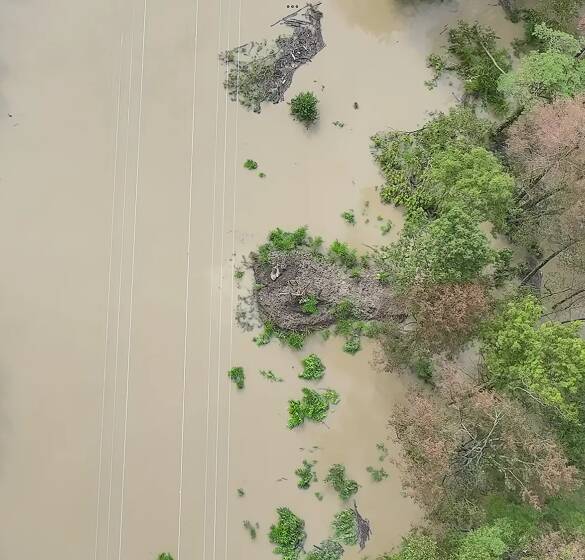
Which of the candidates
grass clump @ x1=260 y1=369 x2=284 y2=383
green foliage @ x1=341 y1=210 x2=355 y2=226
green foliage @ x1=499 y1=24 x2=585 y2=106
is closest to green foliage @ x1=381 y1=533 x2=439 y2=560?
grass clump @ x1=260 y1=369 x2=284 y2=383

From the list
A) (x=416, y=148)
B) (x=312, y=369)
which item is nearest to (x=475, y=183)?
(x=416, y=148)

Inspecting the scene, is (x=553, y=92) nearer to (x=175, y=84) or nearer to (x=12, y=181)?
(x=175, y=84)

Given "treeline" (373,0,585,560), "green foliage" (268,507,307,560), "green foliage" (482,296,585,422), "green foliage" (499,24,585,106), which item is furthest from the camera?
"green foliage" (268,507,307,560)

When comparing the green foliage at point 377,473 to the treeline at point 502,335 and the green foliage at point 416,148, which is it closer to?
the treeline at point 502,335

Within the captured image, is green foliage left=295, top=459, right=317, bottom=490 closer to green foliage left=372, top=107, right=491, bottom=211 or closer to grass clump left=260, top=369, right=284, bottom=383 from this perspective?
grass clump left=260, top=369, right=284, bottom=383

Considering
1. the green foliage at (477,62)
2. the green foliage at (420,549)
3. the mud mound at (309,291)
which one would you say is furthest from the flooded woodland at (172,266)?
the green foliage at (420,549)

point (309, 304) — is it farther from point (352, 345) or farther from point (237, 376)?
point (237, 376)

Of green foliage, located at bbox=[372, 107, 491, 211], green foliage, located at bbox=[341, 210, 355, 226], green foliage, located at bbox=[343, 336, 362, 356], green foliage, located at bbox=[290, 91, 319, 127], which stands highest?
green foliage, located at bbox=[290, 91, 319, 127]
